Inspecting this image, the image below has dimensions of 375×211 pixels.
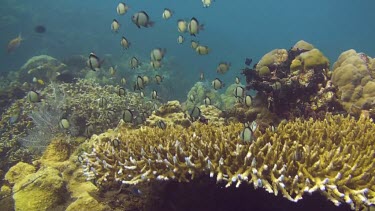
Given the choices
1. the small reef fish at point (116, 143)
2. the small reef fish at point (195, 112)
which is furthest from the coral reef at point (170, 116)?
the small reef fish at point (116, 143)

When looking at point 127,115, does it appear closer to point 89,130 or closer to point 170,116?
point 170,116

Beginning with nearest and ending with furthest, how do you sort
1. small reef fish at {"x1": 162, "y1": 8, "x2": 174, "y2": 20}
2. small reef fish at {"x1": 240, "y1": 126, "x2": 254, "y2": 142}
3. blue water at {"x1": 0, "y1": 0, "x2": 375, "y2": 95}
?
small reef fish at {"x1": 240, "y1": 126, "x2": 254, "y2": 142}
small reef fish at {"x1": 162, "y1": 8, "x2": 174, "y2": 20}
blue water at {"x1": 0, "y1": 0, "x2": 375, "y2": 95}

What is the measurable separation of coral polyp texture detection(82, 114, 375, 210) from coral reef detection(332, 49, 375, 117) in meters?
1.71

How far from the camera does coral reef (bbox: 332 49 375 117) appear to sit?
6.83 meters

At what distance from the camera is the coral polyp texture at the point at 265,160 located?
3707mm

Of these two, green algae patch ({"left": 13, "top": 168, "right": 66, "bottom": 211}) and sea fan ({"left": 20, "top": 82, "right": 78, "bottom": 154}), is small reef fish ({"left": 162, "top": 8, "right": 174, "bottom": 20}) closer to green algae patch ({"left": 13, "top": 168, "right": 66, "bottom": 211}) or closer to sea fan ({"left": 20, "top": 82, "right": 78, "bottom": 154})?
sea fan ({"left": 20, "top": 82, "right": 78, "bottom": 154})

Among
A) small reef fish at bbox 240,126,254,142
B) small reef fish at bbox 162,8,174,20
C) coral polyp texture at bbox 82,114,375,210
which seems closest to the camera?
coral polyp texture at bbox 82,114,375,210

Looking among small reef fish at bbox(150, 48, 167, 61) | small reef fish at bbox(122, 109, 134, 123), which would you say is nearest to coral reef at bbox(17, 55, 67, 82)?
small reef fish at bbox(150, 48, 167, 61)

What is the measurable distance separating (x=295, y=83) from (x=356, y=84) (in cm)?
141

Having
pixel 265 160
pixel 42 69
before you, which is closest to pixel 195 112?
pixel 265 160

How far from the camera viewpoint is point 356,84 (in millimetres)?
7164

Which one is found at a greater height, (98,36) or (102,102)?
(98,36)

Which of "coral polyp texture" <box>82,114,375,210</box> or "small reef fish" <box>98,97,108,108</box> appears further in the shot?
"small reef fish" <box>98,97,108,108</box>

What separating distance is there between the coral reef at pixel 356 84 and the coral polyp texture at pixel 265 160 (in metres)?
1.71
